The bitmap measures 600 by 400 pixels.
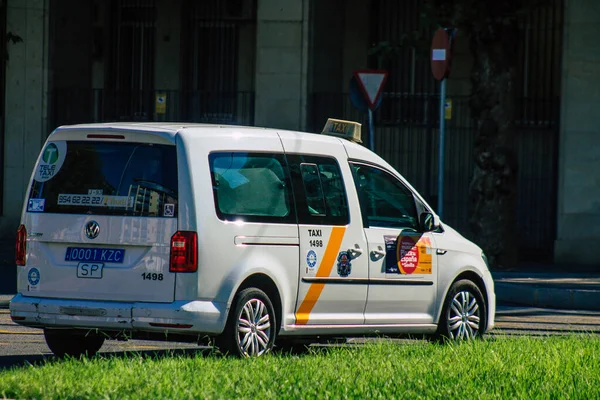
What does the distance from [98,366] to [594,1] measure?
1406 cm

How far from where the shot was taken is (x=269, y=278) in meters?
8.97

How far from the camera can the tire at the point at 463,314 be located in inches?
410

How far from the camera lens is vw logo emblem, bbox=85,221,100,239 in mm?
8656

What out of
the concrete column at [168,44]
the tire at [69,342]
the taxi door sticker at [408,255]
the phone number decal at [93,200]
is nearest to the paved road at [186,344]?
the tire at [69,342]

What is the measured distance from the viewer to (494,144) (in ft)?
61.4

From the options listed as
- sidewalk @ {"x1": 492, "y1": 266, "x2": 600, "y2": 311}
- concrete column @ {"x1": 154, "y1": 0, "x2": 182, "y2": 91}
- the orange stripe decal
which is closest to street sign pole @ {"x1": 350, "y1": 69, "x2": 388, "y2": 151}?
sidewalk @ {"x1": 492, "y1": 266, "x2": 600, "y2": 311}

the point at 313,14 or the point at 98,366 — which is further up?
the point at 313,14

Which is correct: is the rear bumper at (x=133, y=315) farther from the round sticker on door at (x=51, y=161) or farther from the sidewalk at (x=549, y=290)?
the sidewalk at (x=549, y=290)

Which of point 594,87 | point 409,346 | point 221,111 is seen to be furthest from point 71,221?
point 221,111

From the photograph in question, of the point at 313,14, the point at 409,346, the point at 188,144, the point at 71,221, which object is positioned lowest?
the point at 409,346

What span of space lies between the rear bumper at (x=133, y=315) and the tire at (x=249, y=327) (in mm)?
133

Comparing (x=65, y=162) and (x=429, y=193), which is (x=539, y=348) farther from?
(x=429, y=193)

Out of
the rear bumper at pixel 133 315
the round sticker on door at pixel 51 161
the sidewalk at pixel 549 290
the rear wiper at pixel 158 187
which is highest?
the round sticker on door at pixel 51 161

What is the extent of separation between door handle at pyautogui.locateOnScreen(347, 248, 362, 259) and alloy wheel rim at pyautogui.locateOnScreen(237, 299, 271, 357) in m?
0.97
